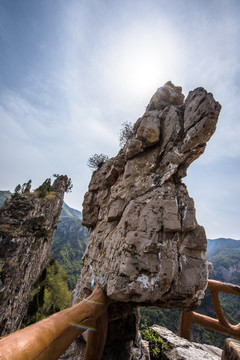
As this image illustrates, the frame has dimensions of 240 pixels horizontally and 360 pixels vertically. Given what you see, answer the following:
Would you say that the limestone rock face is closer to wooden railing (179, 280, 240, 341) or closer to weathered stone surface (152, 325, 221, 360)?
weathered stone surface (152, 325, 221, 360)

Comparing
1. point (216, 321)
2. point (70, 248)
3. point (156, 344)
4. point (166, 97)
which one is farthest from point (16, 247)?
point (70, 248)

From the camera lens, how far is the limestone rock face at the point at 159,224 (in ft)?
13.3

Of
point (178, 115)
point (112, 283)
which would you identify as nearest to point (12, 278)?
point (112, 283)

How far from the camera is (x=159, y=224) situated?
449cm

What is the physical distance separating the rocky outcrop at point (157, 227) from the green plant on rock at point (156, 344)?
186cm

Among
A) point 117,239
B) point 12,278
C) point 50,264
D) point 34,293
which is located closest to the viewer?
point 117,239

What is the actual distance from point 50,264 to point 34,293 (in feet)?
46.9

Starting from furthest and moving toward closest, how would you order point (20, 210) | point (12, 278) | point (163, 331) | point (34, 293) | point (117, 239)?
point (34, 293) < point (20, 210) < point (12, 278) < point (163, 331) < point (117, 239)

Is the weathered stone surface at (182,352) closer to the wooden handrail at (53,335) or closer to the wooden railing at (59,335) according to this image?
the wooden railing at (59,335)

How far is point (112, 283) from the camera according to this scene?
173 inches

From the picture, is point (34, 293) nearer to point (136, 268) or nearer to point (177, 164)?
point (136, 268)

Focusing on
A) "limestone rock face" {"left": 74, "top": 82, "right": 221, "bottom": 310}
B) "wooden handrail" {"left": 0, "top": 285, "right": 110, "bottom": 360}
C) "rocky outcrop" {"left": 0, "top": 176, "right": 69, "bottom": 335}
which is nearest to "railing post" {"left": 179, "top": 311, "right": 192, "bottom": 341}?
"limestone rock face" {"left": 74, "top": 82, "right": 221, "bottom": 310}

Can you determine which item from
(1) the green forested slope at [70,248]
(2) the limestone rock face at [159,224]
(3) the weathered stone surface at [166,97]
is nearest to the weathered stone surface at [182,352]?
(2) the limestone rock face at [159,224]

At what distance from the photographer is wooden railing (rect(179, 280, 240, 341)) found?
864 cm
